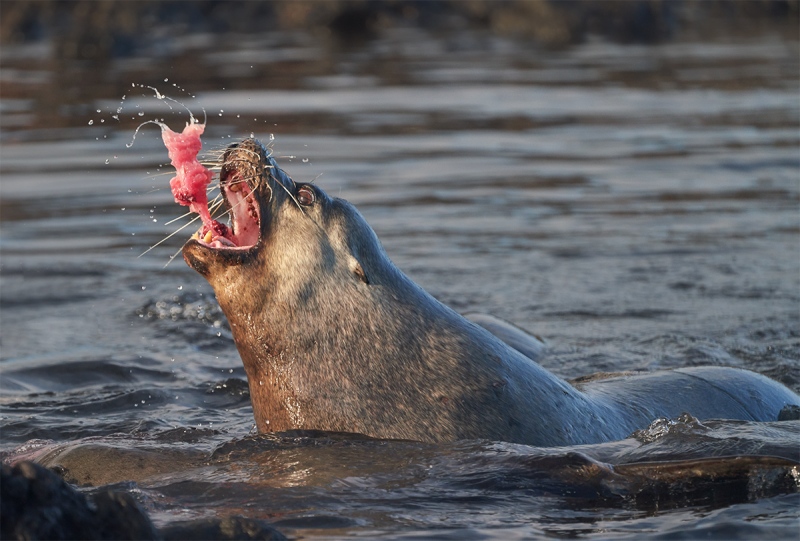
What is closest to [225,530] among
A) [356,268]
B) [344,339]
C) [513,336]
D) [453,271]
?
[344,339]

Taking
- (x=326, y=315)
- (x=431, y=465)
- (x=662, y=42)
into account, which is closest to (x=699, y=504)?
(x=431, y=465)

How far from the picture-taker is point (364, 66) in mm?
21219

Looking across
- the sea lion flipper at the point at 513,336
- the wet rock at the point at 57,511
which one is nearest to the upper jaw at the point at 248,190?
the wet rock at the point at 57,511

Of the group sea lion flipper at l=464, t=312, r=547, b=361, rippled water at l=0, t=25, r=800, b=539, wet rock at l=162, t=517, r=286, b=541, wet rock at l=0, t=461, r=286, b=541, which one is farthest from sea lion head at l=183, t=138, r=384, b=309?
sea lion flipper at l=464, t=312, r=547, b=361

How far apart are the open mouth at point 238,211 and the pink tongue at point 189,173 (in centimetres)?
7

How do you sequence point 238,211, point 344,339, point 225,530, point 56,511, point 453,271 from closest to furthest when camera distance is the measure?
1. point 56,511
2. point 225,530
3. point 344,339
4. point 238,211
5. point 453,271

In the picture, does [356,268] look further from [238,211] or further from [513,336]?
[513,336]

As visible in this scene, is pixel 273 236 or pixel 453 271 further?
pixel 453 271

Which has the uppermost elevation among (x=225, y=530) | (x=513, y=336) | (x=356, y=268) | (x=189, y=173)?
(x=189, y=173)

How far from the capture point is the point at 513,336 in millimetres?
6703

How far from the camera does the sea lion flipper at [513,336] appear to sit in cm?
656

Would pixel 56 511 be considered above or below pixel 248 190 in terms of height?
below

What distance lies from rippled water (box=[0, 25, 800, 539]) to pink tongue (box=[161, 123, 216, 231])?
8.8 inches

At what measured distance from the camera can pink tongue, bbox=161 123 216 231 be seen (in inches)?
181
